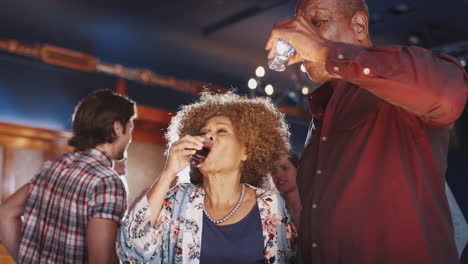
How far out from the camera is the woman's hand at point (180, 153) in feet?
5.79

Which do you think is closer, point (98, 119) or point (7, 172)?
point (98, 119)

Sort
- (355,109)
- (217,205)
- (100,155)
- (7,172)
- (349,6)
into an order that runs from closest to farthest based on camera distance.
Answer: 1. (355,109)
2. (349,6)
3. (217,205)
4. (100,155)
5. (7,172)

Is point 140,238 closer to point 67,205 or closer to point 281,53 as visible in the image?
point 67,205

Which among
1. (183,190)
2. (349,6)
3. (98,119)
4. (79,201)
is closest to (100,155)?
(98,119)

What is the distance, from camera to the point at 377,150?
1431mm

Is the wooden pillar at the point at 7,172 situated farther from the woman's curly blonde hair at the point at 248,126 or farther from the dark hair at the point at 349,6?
the dark hair at the point at 349,6

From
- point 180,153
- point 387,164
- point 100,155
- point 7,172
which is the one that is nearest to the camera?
point 387,164

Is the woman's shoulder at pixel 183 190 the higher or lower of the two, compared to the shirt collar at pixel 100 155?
lower

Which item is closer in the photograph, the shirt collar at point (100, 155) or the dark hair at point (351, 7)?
the dark hair at point (351, 7)

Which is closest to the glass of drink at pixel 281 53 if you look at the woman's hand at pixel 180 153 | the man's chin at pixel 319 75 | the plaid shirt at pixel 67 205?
the man's chin at pixel 319 75

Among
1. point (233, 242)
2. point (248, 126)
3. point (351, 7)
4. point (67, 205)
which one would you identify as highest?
point (351, 7)

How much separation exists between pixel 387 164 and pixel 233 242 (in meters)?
0.67

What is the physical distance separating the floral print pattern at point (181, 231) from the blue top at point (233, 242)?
2 centimetres

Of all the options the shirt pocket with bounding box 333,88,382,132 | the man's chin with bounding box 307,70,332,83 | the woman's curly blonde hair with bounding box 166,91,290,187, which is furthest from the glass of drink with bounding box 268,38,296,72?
the woman's curly blonde hair with bounding box 166,91,290,187
